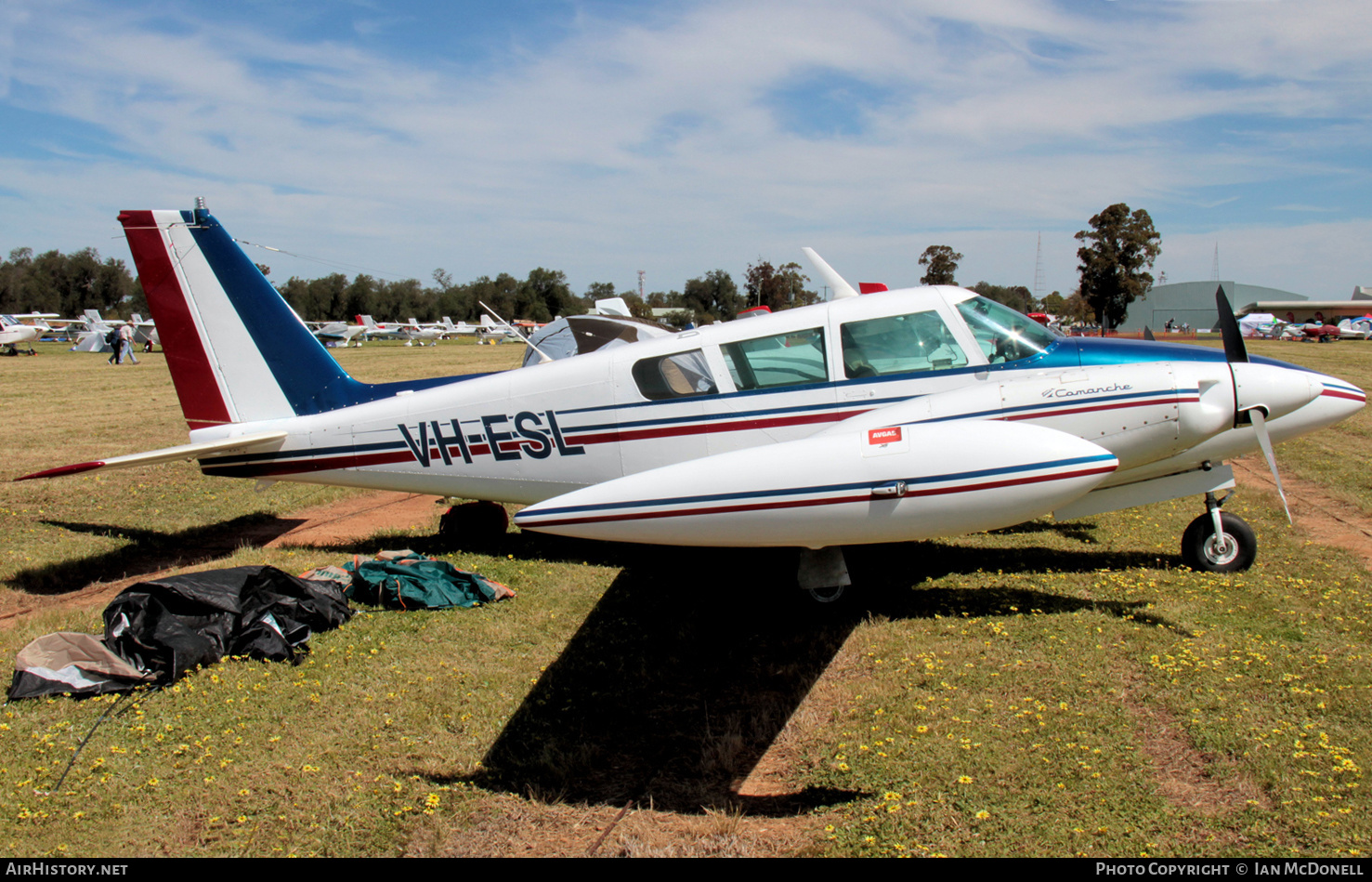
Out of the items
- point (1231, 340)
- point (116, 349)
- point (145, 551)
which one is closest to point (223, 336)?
point (145, 551)

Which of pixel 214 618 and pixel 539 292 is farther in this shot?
pixel 539 292

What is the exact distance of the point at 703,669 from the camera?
5500 mm

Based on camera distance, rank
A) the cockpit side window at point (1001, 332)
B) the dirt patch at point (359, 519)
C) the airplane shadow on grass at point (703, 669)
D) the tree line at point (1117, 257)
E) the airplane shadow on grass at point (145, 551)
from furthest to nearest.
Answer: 1. the tree line at point (1117, 257)
2. the dirt patch at point (359, 519)
3. the airplane shadow on grass at point (145, 551)
4. the cockpit side window at point (1001, 332)
5. the airplane shadow on grass at point (703, 669)

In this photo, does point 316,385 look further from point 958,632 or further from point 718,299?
point 718,299

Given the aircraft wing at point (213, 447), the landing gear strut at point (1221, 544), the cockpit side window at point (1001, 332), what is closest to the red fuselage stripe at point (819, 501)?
the cockpit side window at point (1001, 332)

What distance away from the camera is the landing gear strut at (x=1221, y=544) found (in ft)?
21.9

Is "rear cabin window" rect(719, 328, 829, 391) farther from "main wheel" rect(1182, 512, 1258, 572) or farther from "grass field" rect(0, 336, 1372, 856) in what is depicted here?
"main wheel" rect(1182, 512, 1258, 572)

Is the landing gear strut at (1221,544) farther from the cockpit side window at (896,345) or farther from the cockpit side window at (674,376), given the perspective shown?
the cockpit side window at (674,376)

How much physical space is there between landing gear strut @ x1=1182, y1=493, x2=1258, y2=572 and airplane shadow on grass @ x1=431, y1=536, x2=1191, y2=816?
621mm

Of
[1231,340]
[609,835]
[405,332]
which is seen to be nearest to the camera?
[609,835]

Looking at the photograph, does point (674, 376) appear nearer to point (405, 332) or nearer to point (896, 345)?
point (896, 345)

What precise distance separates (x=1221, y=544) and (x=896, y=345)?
10.9 ft

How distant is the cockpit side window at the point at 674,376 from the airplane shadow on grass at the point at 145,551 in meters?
4.93
